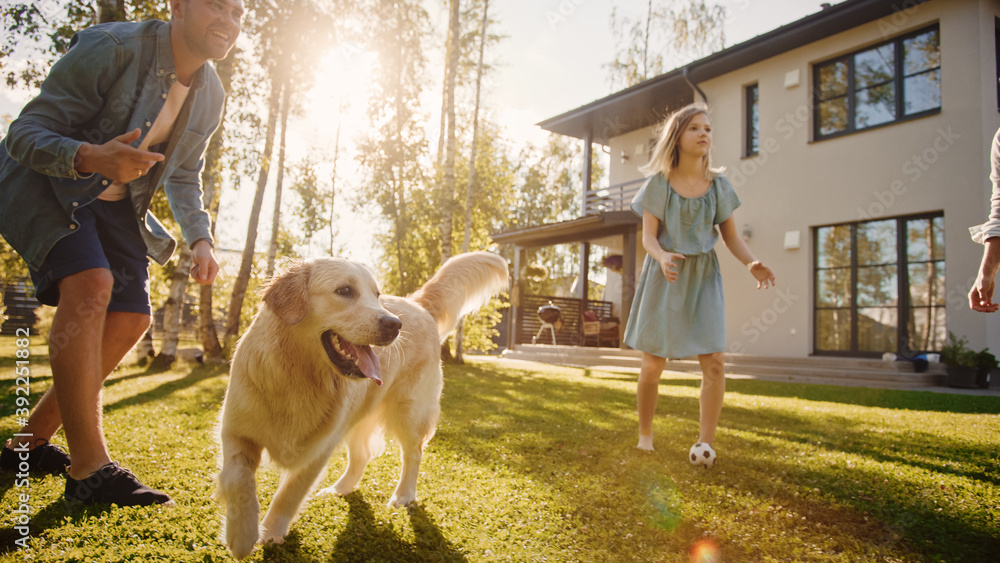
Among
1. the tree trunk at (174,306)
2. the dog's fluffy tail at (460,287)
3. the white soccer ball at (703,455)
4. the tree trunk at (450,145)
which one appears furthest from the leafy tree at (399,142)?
the white soccer ball at (703,455)

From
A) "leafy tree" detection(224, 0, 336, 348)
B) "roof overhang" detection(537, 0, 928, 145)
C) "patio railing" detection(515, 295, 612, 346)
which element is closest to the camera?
"leafy tree" detection(224, 0, 336, 348)

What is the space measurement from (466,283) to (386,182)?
11.7m

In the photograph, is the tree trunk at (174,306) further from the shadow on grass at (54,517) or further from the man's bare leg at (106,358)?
the shadow on grass at (54,517)

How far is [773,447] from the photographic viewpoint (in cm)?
387

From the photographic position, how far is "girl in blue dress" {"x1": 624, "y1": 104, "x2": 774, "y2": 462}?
3.45 metres

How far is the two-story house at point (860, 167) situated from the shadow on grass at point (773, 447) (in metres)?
3.85

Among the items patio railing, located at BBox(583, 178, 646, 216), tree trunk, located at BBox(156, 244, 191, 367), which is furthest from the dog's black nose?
patio railing, located at BBox(583, 178, 646, 216)

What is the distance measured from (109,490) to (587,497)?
204 centimetres

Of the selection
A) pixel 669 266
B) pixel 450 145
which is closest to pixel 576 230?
pixel 450 145

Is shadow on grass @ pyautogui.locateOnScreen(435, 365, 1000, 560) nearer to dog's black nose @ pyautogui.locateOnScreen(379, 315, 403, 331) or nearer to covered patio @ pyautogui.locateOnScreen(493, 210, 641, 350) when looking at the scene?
dog's black nose @ pyautogui.locateOnScreen(379, 315, 403, 331)

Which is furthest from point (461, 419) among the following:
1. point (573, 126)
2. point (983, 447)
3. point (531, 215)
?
point (531, 215)
